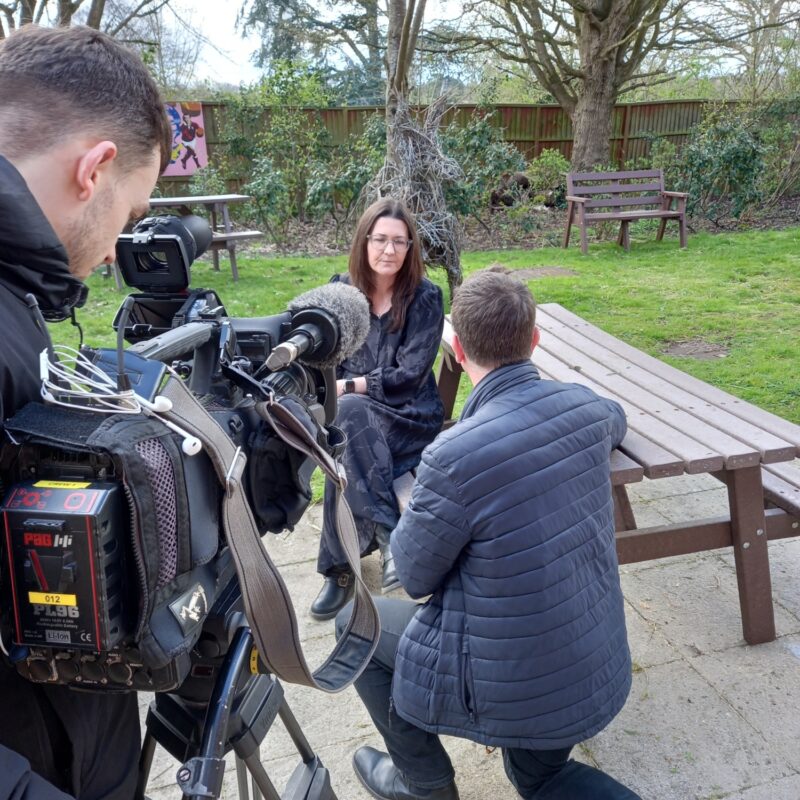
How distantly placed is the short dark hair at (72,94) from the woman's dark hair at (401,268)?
2.48 m

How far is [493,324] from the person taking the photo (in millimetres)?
1911

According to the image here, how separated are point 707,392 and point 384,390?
1.37 meters

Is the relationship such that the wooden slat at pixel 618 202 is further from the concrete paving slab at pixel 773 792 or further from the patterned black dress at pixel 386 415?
the concrete paving slab at pixel 773 792

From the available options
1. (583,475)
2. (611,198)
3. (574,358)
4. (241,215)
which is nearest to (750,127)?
(611,198)

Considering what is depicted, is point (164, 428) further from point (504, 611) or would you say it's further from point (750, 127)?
point (750, 127)

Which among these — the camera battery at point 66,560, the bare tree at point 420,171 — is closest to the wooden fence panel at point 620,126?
Result: the bare tree at point 420,171

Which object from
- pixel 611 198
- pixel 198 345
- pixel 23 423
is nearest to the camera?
pixel 23 423

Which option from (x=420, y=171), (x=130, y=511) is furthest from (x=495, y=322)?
(x=420, y=171)

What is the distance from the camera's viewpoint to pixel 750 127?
12586 millimetres

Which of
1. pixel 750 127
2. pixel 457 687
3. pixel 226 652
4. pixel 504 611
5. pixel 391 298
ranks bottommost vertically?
pixel 457 687

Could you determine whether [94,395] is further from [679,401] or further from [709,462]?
[679,401]

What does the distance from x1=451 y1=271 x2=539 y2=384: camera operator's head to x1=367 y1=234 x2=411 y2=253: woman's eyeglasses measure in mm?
1505

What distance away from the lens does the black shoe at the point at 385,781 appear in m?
1.92

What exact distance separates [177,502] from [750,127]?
557 inches
